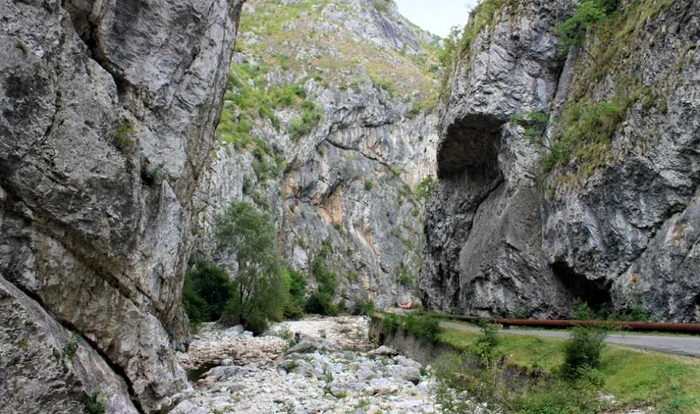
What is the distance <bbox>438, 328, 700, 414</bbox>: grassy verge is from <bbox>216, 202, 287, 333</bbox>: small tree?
28.0 meters

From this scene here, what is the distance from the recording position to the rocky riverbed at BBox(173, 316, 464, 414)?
1330 centimetres

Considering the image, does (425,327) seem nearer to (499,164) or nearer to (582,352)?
(499,164)

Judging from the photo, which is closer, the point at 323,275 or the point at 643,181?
the point at 643,181

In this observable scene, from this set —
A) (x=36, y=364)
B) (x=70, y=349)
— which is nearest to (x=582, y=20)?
(x=70, y=349)

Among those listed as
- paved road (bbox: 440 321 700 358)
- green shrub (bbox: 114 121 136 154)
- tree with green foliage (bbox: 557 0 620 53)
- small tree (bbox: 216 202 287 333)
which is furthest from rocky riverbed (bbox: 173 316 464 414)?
tree with green foliage (bbox: 557 0 620 53)

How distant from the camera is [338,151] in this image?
87.8 meters

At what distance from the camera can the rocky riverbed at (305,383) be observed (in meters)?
13.3

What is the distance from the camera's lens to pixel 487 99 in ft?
91.6

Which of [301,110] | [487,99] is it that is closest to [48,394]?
[487,99]

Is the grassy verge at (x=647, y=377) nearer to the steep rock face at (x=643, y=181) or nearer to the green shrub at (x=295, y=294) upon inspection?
A: the steep rock face at (x=643, y=181)

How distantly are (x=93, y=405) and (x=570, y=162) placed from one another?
19721 mm

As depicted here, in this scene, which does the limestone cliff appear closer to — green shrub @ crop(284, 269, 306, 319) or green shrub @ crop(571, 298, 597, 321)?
green shrub @ crop(571, 298, 597, 321)

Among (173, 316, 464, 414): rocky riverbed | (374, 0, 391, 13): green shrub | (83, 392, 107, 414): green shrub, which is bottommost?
(173, 316, 464, 414): rocky riverbed

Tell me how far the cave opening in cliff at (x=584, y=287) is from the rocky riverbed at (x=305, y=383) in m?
7.42
